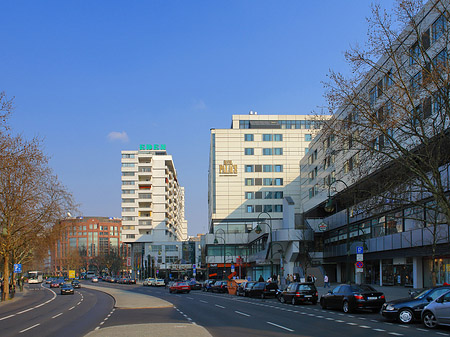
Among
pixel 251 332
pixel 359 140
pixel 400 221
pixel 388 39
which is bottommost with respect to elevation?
pixel 251 332

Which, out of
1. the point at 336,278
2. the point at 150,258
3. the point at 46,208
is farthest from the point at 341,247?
the point at 150,258

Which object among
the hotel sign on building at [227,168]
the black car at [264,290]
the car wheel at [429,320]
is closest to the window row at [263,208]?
the hotel sign on building at [227,168]

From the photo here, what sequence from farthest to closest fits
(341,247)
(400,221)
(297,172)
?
(297,172) < (341,247) < (400,221)

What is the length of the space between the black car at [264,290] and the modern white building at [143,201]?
86.6 metres

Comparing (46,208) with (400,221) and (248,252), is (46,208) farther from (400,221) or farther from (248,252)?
(248,252)

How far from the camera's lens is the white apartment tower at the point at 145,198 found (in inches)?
5054

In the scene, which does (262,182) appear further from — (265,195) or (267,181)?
(265,195)

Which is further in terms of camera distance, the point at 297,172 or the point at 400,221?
the point at 297,172

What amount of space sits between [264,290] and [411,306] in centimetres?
2385

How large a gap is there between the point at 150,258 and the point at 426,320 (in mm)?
109960

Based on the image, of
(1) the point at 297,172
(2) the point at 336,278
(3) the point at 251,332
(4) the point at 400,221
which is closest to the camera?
(3) the point at 251,332

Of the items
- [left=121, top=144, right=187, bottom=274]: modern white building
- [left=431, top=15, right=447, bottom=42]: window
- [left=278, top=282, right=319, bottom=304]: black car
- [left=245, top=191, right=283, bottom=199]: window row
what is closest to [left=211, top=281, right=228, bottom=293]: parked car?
[left=278, top=282, right=319, bottom=304]: black car

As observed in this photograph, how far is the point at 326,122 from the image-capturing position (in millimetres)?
25656

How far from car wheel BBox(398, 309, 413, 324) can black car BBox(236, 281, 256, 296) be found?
84.4 ft
